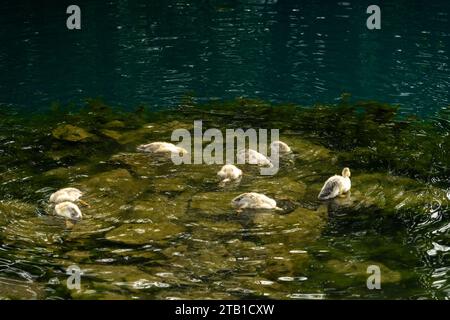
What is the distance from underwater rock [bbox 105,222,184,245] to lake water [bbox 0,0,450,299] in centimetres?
3

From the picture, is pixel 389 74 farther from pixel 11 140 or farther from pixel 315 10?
pixel 11 140

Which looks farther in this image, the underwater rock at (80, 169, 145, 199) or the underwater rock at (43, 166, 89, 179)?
the underwater rock at (43, 166, 89, 179)

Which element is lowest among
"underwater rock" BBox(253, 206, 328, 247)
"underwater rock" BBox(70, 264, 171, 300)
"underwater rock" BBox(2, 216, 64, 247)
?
"underwater rock" BBox(70, 264, 171, 300)

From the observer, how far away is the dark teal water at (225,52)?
19.1 meters

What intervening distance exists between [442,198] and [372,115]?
522cm

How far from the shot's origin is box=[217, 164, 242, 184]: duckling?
42.2 feet

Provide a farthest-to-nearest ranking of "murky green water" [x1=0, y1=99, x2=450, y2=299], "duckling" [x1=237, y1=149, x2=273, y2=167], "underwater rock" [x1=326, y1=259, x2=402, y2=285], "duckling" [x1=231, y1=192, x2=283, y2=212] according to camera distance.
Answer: "duckling" [x1=237, y1=149, x2=273, y2=167] < "duckling" [x1=231, y1=192, x2=283, y2=212] < "underwater rock" [x1=326, y1=259, x2=402, y2=285] < "murky green water" [x1=0, y1=99, x2=450, y2=299]

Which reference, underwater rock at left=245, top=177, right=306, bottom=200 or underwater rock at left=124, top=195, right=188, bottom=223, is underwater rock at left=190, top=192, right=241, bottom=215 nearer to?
underwater rock at left=124, top=195, right=188, bottom=223

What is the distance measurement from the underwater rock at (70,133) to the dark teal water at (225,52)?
7.98 ft

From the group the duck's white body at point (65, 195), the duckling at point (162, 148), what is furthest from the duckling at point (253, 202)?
the duckling at point (162, 148)

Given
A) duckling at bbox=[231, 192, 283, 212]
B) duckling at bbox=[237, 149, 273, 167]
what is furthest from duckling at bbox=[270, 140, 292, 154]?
duckling at bbox=[231, 192, 283, 212]

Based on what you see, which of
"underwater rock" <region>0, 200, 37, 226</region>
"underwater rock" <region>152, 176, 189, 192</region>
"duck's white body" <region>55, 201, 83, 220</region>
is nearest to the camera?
"duck's white body" <region>55, 201, 83, 220</region>

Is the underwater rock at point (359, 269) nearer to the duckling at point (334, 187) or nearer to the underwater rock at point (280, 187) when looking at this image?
the duckling at point (334, 187)

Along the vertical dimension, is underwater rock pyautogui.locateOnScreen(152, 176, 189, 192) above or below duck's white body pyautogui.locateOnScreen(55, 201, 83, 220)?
below
